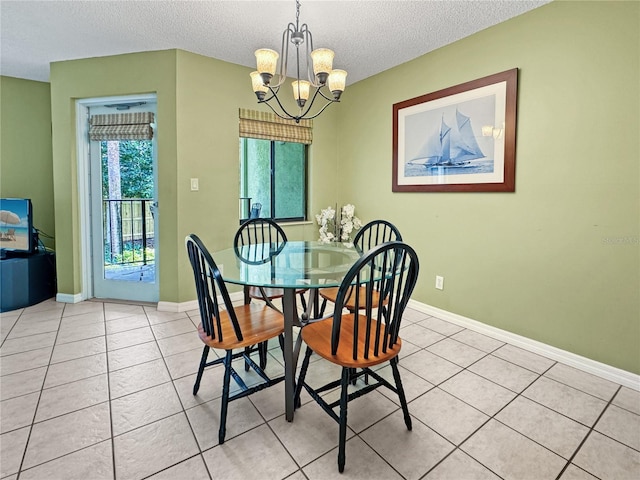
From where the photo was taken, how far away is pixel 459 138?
2.84 m

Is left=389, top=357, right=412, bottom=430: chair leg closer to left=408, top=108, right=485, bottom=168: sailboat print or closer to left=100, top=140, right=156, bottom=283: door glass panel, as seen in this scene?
left=408, top=108, right=485, bottom=168: sailboat print

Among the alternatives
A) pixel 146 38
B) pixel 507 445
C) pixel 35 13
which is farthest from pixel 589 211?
pixel 35 13

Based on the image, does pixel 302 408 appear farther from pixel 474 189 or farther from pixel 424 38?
pixel 424 38

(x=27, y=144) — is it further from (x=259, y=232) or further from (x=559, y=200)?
(x=559, y=200)

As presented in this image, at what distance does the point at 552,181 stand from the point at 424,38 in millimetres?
1525

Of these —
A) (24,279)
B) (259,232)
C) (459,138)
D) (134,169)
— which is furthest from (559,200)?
(24,279)

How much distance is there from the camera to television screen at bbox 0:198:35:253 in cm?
334

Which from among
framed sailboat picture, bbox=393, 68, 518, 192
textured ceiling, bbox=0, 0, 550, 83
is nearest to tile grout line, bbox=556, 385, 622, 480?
framed sailboat picture, bbox=393, 68, 518, 192

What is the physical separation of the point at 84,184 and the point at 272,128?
1990 millimetres

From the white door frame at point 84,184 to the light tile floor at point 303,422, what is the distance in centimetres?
108

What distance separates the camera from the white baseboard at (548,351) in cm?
205

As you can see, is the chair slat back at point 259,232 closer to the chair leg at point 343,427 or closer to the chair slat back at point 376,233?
the chair slat back at point 376,233

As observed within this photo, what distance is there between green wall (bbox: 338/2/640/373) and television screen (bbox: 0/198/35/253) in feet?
12.9

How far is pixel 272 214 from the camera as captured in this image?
391cm
